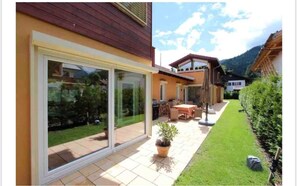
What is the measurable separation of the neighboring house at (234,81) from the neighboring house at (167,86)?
138 ft

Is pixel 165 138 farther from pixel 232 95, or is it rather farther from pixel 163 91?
pixel 232 95

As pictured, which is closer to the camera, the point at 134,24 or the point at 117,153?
the point at 117,153

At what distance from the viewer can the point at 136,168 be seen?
3910 millimetres

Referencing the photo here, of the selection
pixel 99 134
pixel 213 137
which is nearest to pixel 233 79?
pixel 213 137

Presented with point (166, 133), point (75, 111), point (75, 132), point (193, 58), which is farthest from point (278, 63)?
point (193, 58)

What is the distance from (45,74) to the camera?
3.11 metres

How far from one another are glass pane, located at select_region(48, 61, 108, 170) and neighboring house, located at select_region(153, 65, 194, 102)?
22.2 feet

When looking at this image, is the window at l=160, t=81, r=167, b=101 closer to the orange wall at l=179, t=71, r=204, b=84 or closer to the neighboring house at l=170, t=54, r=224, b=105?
the neighboring house at l=170, t=54, r=224, b=105

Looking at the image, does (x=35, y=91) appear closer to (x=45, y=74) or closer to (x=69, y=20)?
(x=45, y=74)

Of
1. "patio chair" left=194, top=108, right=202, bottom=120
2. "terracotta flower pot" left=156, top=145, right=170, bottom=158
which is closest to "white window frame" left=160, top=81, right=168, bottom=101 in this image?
"patio chair" left=194, top=108, right=202, bottom=120

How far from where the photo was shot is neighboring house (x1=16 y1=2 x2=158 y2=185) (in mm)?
2756

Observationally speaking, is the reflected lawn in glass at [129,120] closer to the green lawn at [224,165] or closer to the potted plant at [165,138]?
the potted plant at [165,138]
